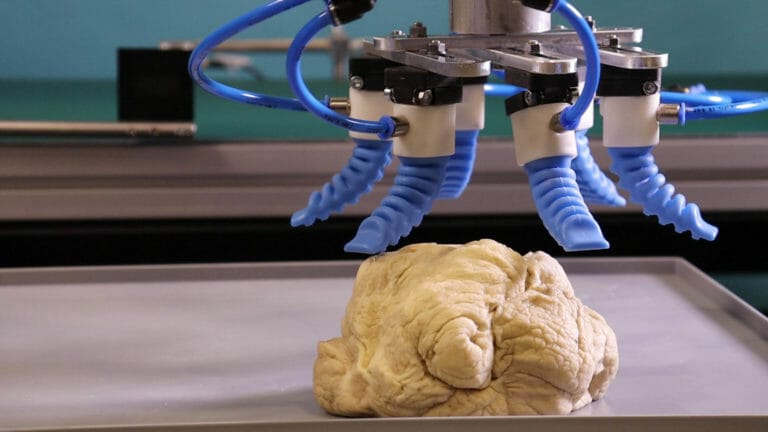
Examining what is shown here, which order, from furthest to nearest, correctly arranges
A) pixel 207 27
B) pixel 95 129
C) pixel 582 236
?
pixel 207 27
pixel 95 129
pixel 582 236

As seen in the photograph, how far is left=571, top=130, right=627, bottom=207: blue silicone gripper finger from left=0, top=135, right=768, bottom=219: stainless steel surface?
0.51m

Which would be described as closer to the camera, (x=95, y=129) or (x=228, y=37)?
(x=228, y=37)

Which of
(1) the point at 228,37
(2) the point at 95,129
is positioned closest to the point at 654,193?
(1) the point at 228,37

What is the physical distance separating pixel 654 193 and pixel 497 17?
241 mm

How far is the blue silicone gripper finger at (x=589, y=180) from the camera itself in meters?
1.20

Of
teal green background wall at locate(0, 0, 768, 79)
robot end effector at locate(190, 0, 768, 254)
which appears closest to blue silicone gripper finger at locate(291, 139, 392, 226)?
robot end effector at locate(190, 0, 768, 254)

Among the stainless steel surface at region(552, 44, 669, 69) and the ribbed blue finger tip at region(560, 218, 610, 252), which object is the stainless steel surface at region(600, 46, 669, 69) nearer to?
the stainless steel surface at region(552, 44, 669, 69)

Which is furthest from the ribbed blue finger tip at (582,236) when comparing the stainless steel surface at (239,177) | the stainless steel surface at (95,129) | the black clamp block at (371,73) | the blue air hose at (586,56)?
the stainless steel surface at (95,129)

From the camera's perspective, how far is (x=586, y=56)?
949 mm

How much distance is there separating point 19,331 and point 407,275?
0.50 meters

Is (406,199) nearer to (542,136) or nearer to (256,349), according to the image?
(542,136)

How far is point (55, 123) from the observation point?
1.74 meters

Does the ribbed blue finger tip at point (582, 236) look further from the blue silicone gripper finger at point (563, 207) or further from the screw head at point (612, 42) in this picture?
the screw head at point (612, 42)

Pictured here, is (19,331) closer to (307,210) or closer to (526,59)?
(307,210)
